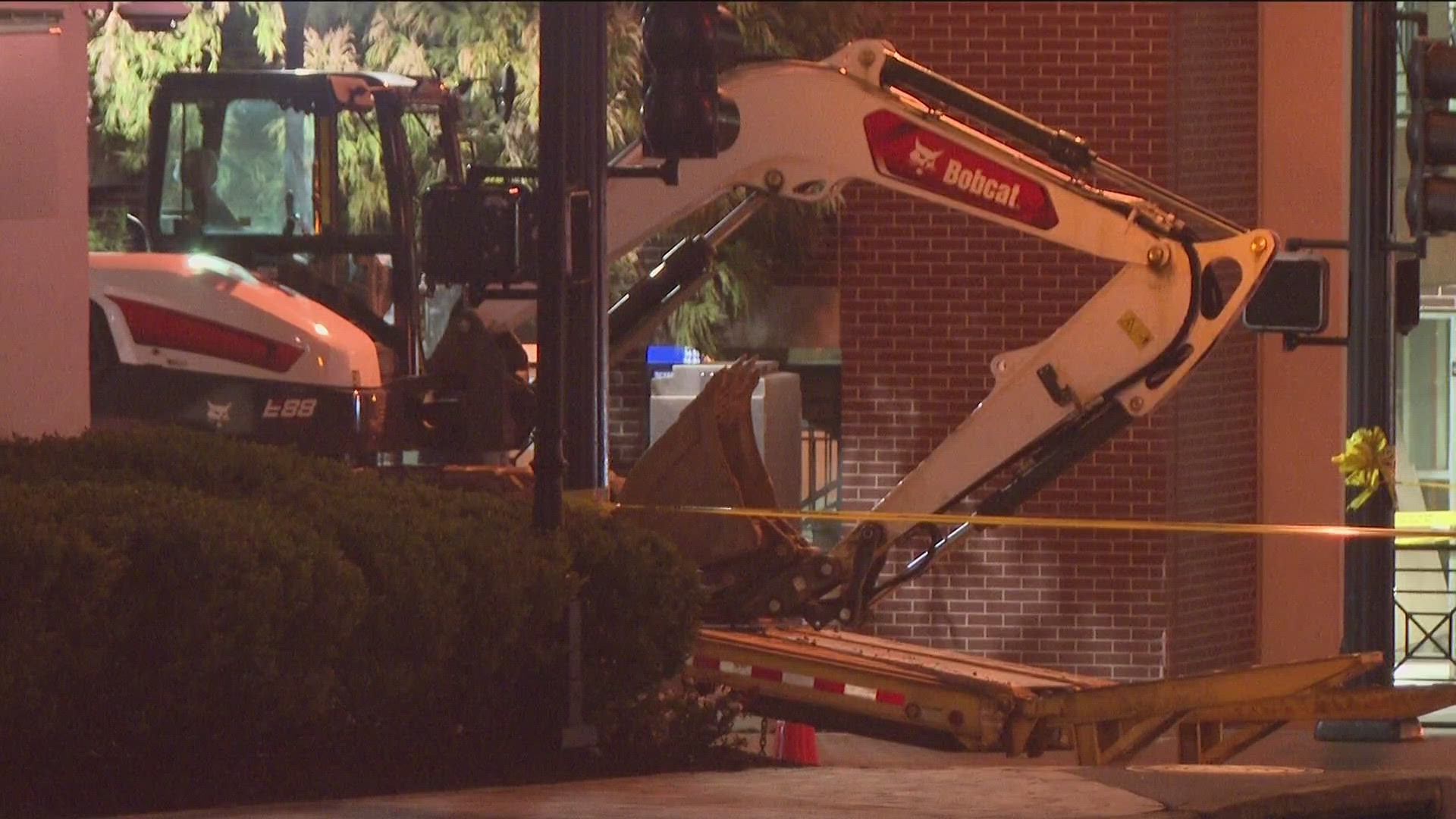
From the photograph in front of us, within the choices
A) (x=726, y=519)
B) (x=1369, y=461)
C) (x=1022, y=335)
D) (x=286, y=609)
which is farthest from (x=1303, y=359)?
(x=286, y=609)

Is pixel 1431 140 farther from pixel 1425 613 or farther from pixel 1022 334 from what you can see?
pixel 1425 613

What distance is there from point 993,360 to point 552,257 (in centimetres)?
346

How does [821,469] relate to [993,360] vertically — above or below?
below

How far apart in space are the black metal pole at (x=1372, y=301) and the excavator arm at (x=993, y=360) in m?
1.35

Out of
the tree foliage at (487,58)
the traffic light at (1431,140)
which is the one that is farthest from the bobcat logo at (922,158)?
the tree foliage at (487,58)

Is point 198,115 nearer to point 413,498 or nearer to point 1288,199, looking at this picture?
point 413,498

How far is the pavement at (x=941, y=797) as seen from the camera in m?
7.53

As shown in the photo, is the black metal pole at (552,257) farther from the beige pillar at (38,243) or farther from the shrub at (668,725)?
the beige pillar at (38,243)

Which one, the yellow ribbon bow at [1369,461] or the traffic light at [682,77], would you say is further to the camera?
the yellow ribbon bow at [1369,461]

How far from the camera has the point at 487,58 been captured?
1445cm

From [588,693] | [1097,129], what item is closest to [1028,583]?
[1097,129]

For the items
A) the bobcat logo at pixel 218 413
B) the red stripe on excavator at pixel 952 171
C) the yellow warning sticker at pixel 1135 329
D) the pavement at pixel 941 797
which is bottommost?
the pavement at pixel 941 797

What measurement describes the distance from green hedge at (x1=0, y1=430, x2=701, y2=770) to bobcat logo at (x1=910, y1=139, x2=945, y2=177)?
3.14 meters

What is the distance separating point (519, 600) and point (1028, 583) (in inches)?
296
